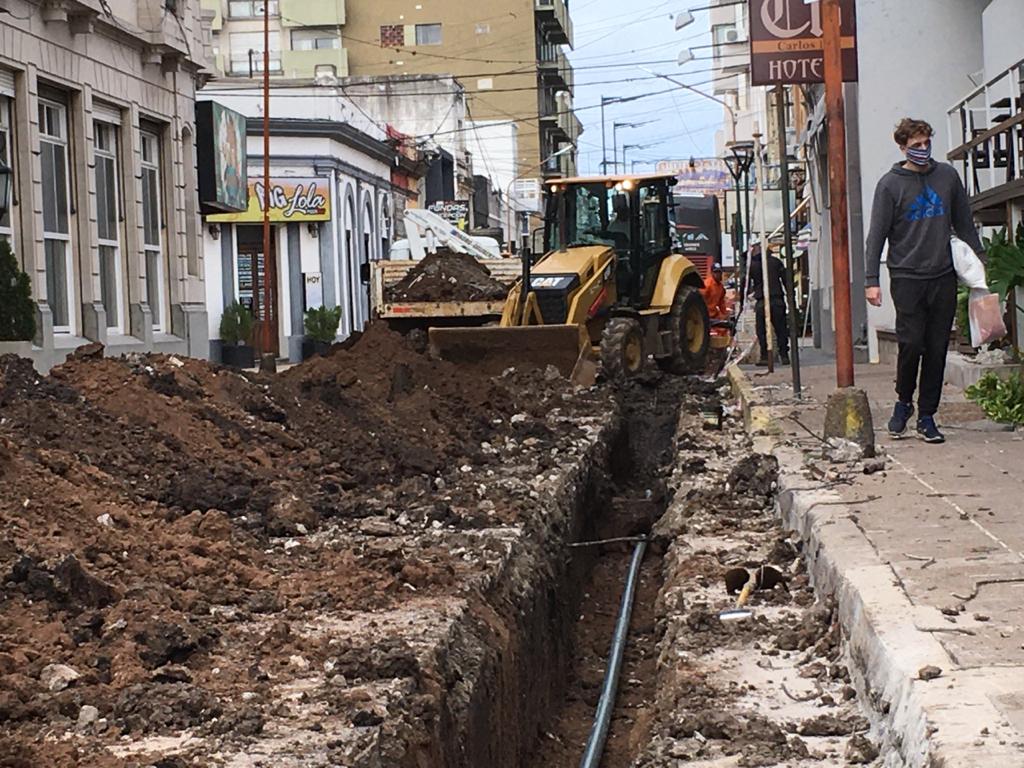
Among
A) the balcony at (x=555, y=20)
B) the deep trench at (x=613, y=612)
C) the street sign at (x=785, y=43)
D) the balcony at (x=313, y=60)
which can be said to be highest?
the balcony at (x=555, y=20)

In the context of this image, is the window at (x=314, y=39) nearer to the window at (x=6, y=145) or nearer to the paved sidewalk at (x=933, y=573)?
the window at (x=6, y=145)

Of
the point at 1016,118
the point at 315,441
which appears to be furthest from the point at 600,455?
the point at 1016,118

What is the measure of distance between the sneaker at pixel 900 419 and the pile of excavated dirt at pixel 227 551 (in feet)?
7.51

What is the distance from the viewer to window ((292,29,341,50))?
267 feet

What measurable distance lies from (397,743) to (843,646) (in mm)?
1673

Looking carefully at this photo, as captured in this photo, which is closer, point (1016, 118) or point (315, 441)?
point (315, 441)

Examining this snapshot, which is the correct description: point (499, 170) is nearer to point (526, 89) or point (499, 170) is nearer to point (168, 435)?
point (526, 89)

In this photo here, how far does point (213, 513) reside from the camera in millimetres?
8492

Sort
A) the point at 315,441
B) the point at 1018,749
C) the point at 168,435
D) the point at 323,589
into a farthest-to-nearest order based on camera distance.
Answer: the point at 315,441
the point at 168,435
the point at 323,589
the point at 1018,749

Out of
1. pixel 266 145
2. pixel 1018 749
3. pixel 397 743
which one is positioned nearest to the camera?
pixel 1018 749

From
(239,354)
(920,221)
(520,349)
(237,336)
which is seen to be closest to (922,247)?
(920,221)

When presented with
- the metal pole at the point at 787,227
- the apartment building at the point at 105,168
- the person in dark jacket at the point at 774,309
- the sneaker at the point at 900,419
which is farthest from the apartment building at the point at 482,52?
the sneaker at the point at 900,419

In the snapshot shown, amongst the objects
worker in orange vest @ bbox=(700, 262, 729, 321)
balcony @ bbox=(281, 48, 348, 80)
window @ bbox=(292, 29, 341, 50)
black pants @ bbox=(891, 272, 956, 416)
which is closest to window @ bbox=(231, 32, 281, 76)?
window @ bbox=(292, 29, 341, 50)

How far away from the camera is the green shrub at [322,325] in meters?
41.6
